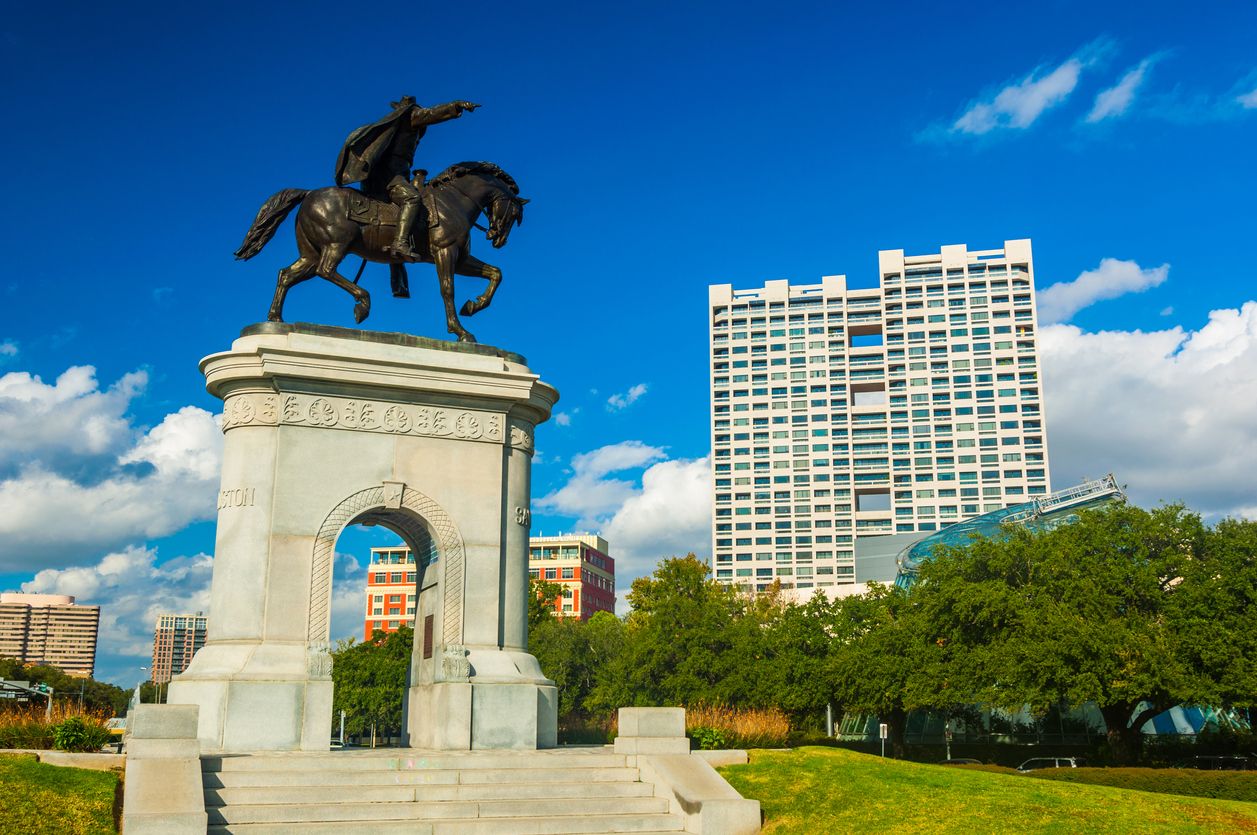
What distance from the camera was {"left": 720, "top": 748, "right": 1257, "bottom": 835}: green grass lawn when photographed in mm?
16328

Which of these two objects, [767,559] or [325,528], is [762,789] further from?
[767,559]

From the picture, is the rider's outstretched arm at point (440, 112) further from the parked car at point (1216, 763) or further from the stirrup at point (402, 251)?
the parked car at point (1216, 763)

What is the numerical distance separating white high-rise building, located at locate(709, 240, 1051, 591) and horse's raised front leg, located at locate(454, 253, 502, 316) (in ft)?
484

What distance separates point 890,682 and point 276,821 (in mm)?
38125

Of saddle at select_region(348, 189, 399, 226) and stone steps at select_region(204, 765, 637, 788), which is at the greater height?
saddle at select_region(348, 189, 399, 226)

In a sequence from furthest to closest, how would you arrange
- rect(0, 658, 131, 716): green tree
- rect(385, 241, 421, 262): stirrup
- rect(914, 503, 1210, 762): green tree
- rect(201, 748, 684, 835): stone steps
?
rect(0, 658, 131, 716): green tree → rect(914, 503, 1210, 762): green tree → rect(385, 241, 421, 262): stirrup → rect(201, 748, 684, 835): stone steps

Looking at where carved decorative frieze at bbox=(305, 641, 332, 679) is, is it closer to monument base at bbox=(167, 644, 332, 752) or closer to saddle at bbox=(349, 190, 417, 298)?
monument base at bbox=(167, 644, 332, 752)

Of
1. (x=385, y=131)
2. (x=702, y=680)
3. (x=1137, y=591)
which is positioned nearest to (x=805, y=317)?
(x=702, y=680)

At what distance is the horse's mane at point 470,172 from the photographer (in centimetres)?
2428

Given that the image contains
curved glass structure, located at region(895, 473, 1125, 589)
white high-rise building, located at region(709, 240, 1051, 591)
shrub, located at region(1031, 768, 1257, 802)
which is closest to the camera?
shrub, located at region(1031, 768, 1257, 802)

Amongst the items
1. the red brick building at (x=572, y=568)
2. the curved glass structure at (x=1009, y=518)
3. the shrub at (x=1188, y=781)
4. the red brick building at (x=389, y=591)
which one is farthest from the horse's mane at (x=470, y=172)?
the red brick building at (x=572, y=568)

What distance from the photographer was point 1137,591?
139ft

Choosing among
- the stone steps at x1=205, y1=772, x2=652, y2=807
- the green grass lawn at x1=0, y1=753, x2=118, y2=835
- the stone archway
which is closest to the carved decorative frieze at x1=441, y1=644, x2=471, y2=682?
the stone archway

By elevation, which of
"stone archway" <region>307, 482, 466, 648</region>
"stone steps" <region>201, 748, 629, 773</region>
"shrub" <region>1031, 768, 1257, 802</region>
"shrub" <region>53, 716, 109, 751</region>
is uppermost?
"stone archway" <region>307, 482, 466, 648</region>
